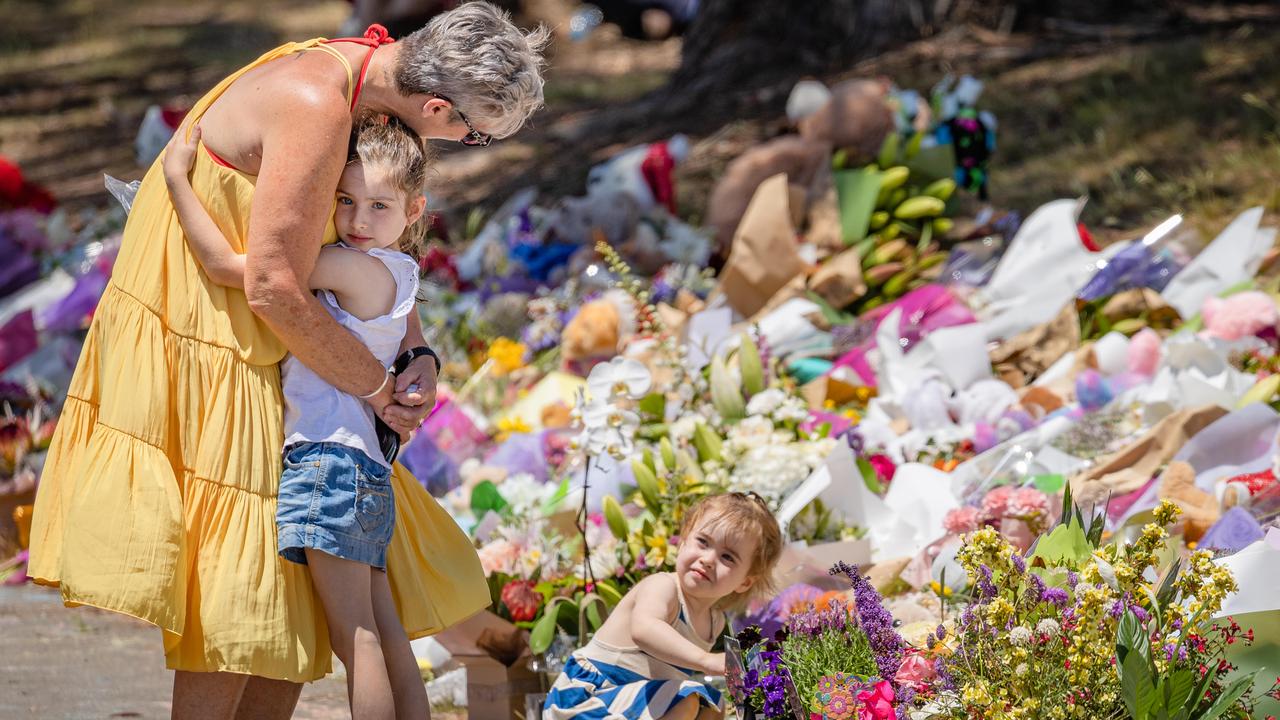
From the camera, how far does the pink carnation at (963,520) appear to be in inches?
135

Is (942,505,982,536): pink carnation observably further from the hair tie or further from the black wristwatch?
the hair tie

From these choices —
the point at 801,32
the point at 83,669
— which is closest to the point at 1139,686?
the point at 83,669

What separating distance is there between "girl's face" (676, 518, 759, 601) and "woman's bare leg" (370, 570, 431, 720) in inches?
27.6

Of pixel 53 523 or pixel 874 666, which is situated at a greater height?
pixel 53 523

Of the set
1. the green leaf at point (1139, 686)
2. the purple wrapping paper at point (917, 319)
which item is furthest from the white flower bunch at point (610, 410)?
the purple wrapping paper at point (917, 319)

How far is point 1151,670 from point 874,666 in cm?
50

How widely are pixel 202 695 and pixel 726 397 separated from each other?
2119 mm

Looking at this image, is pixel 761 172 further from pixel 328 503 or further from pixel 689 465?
pixel 328 503

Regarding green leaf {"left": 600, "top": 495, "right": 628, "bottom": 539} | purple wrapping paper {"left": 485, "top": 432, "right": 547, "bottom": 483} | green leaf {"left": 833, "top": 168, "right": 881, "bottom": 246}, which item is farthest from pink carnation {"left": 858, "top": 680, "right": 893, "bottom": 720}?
green leaf {"left": 833, "top": 168, "right": 881, "bottom": 246}

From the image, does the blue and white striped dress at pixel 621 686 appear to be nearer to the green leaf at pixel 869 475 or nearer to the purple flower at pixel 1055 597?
the purple flower at pixel 1055 597

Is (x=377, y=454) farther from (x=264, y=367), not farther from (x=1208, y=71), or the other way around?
(x=1208, y=71)

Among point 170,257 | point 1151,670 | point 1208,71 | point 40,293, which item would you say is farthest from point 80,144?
point 1151,670

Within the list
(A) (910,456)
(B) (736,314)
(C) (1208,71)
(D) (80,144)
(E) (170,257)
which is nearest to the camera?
(E) (170,257)

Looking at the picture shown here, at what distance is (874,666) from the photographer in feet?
8.10
